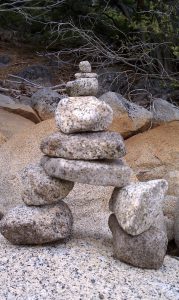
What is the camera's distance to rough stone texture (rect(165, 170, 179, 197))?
386 centimetres

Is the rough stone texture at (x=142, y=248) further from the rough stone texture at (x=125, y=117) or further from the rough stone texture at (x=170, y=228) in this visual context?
the rough stone texture at (x=125, y=117)

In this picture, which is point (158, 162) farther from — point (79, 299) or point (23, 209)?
point (79, 299)

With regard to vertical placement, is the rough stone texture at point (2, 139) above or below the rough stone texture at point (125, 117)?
below

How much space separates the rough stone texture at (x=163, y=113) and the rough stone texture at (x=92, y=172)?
206 cm

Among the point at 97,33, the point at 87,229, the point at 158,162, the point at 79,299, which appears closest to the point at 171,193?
the point at 158,162

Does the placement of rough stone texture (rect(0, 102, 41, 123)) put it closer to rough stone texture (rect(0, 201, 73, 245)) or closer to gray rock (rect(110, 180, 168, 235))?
rough stone texture (rect(0, 201, 73, 245))

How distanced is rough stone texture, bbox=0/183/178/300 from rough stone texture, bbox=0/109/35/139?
188 cm

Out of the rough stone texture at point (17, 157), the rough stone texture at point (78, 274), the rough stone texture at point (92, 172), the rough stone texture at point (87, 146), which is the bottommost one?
the rough stone texture at point (17, 157)

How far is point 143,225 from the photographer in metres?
2.55

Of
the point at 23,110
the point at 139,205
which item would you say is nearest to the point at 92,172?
the point at 139,205

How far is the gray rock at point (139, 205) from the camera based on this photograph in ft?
8.25

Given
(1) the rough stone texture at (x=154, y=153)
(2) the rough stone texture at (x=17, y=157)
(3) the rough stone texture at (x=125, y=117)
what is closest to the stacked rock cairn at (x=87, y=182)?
(2) the rough stone texture at (x=17, y=157)

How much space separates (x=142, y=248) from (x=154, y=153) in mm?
1666

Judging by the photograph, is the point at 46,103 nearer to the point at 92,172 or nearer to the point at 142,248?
the point at 92,172
